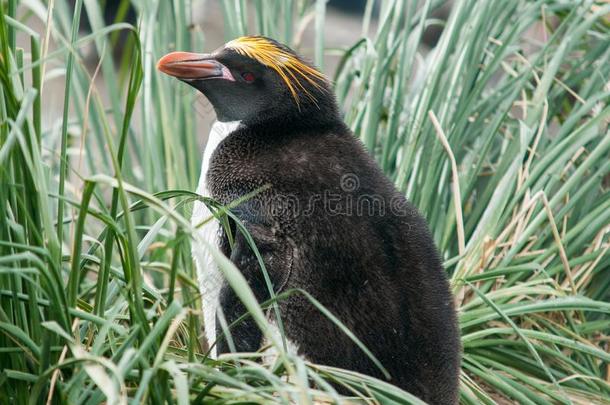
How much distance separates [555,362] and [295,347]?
0.84 meters

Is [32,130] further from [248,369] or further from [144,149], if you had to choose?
[144,149]

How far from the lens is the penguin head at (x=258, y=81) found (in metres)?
2.25

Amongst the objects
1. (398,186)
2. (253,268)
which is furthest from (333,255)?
(398,186)

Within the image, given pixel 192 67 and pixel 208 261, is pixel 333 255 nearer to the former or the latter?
pixel 208 261

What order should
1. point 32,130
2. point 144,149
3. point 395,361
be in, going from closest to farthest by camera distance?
1. point 32,130
2. point 395,361
3. point 144,149

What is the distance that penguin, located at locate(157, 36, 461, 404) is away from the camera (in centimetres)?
199

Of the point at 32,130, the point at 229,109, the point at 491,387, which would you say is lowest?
the point at 491,387

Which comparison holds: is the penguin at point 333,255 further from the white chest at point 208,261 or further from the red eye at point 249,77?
the red eye at point 249,77

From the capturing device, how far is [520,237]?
8.73ft

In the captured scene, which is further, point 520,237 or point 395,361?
point 520,237

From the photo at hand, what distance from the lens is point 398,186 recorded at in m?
2.83

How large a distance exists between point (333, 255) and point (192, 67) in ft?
2.08

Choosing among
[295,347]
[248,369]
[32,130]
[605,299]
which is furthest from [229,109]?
[605,299]

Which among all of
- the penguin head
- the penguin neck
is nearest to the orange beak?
the penguin head
